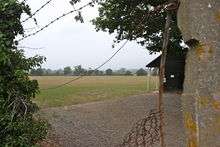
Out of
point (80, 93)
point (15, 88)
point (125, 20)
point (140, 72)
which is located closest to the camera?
point (15, 88)

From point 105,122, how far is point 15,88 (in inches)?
579

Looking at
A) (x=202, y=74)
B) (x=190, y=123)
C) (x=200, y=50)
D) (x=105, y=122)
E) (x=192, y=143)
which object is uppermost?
(x=200, y=50)

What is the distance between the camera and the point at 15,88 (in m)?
8.72

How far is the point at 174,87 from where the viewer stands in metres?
39.2

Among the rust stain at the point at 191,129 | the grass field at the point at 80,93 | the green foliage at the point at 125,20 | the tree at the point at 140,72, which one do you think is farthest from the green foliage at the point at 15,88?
the tree at the point at 140,72

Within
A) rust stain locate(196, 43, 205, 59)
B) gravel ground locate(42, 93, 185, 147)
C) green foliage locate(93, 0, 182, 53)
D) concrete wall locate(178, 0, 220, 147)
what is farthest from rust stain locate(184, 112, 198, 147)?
green foliage locate(93, 0, 182, 53)

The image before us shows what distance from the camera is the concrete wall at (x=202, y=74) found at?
2588 millimetres

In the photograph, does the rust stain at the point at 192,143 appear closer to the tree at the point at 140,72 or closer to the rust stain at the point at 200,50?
the rust stain at the point at 200,50

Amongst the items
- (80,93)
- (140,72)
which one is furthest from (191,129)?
(140,72)

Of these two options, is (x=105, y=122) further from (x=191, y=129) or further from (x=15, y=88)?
(x=191, y=129)

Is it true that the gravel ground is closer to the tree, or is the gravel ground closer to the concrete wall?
the concrete wall

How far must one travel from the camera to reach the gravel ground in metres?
17.8

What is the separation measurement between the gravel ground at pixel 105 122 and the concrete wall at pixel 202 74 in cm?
1128

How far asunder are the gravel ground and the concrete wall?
37.0 ft
